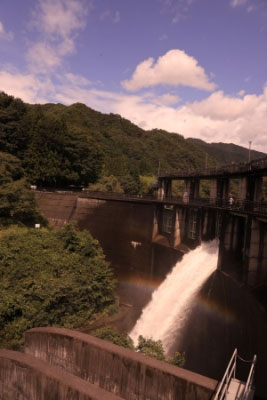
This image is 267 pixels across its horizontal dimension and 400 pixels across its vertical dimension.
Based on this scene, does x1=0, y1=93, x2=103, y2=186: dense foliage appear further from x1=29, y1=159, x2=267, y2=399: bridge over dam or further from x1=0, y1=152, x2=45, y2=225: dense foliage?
x1=0, y1=152, x2=45, y2=225: dense foliage

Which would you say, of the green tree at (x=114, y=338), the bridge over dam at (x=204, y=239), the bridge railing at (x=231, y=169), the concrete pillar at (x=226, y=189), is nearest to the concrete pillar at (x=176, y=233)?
the bridge over dam at (x=204, y=239)

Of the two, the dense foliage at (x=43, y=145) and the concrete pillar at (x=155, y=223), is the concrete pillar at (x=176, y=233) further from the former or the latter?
the dense foliage at (x=43, y=145)

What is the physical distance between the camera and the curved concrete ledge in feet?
30.8

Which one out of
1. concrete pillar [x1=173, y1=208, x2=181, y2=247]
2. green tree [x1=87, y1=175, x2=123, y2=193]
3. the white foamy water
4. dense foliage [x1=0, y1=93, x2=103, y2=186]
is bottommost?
the white foamy water

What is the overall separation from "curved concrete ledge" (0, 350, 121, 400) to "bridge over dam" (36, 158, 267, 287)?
1303 centimetres

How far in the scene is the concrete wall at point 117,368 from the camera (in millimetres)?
10188

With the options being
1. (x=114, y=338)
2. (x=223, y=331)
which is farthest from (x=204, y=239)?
(x=114, y=338)

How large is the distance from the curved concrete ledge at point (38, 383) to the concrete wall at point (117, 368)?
6.48 feet

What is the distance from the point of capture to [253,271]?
61.6ft

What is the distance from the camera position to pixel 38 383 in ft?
34.0

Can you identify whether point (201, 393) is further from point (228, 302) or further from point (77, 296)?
point (77, 296)

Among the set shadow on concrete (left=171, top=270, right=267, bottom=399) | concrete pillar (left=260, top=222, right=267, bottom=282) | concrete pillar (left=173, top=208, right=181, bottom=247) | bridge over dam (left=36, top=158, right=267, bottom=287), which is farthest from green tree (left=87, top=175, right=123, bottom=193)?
concrete pillar (left=260, top=222, right=267, bottom=282)

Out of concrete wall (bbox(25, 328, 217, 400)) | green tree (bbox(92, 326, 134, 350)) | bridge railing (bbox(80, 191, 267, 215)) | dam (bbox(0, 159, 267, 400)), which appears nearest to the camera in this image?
concrete wall (bbox(25, 328, 217, 400))

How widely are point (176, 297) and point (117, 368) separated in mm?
12471
